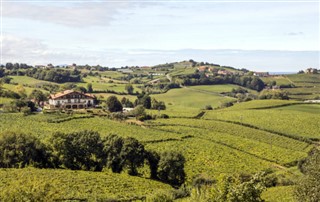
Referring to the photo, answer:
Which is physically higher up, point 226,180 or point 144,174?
point 226,180

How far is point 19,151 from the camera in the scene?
54500 mm

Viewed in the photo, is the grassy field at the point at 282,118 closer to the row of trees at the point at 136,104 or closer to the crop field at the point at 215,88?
the row of trees at the point at 136,104

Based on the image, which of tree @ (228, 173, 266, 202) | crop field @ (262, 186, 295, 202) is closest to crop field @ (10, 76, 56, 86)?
crop field @ (262, 186, 295, 202)

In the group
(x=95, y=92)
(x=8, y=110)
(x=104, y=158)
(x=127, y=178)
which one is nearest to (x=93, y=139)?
(x=104, y=158)

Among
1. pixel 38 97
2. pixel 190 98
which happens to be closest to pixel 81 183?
pixel 38 97

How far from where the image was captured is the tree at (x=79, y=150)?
→ 56.4 m

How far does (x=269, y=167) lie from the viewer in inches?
2623

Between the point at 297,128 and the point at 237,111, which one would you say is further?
the point at 237,111

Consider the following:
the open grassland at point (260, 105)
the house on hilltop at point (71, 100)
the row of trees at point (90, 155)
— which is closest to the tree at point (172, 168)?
the row of trees at point (90, 155)

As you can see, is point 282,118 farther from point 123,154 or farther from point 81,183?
point 81,183

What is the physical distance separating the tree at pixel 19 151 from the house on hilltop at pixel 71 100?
6109 centimetres

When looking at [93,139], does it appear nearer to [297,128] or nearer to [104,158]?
[104,158]

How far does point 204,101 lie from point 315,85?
67248mm

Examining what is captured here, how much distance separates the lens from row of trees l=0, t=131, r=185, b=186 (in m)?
54.6
